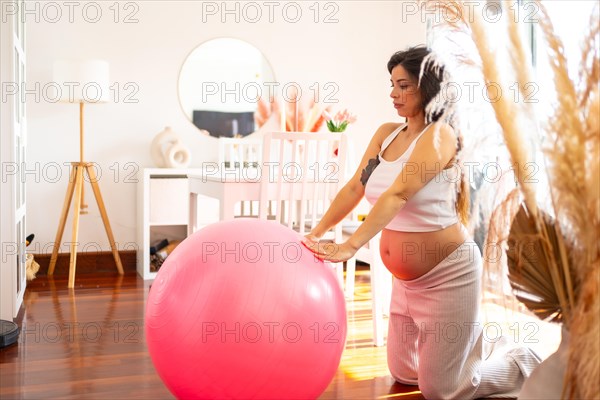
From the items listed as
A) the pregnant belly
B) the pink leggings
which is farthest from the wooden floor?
the pregnant belly

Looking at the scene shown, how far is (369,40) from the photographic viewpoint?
5527 mm

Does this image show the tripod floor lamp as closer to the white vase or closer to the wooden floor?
the wooden floor

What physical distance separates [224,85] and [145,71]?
1.87ft

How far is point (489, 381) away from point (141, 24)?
3.61 meters

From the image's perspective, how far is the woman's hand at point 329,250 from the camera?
80.7 inches

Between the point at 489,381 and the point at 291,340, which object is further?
the point at 489,381

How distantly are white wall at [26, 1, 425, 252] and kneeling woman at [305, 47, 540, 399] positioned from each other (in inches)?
113

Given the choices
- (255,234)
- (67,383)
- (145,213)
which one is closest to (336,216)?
(255,234)

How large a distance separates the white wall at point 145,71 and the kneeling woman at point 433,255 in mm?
2865

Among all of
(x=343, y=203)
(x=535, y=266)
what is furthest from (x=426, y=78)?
(x=535, y=266)

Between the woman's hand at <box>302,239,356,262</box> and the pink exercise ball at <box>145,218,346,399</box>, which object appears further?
the woman's hand at <box>302,239,356,262</box>

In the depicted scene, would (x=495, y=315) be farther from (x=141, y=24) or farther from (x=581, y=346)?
(x=141, y=24)

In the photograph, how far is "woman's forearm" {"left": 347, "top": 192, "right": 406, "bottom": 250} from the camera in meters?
2.14

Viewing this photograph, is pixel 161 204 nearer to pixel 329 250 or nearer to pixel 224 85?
pixel 224 85
